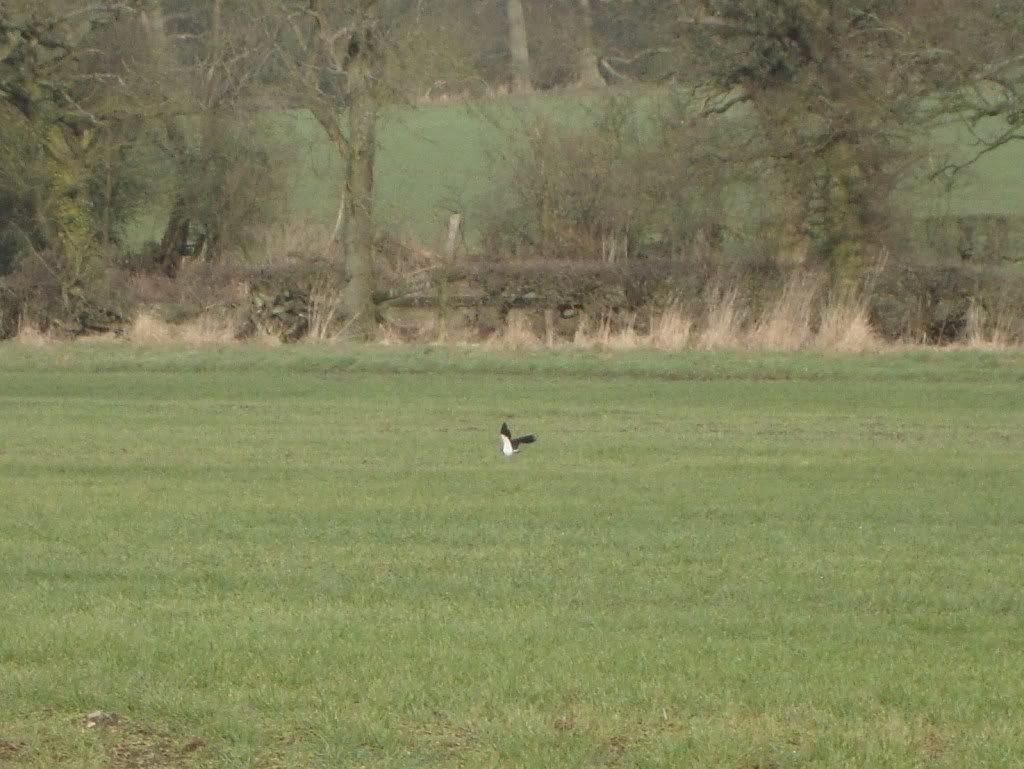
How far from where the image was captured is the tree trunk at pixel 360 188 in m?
28.2

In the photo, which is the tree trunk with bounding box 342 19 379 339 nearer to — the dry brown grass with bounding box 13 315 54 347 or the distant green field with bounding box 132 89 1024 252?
the distant green field with bounding box 132 89 1024 252

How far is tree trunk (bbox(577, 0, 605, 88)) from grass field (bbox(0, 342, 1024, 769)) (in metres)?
25.0

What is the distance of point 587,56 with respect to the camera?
41.4 metres

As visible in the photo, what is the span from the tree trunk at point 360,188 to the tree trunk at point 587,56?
1331cm

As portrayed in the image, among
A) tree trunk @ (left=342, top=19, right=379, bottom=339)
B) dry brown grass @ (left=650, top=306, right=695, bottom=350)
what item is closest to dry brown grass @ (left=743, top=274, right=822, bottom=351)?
dry brown grass @ (left=650, top=306, right=695, bottom=350)

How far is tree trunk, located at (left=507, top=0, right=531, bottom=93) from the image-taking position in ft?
156

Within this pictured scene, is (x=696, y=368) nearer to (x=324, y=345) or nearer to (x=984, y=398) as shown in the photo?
(x=984, y=398)

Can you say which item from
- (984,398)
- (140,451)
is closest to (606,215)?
(984,398)

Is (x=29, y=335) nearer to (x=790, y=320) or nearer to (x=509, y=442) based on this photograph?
Result: (x=790, y=320)

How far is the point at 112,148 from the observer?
32.9 meters

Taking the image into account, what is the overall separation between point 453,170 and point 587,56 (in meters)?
7.57

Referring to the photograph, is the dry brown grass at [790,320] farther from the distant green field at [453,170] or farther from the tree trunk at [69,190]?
the tree trunk at [69,190]

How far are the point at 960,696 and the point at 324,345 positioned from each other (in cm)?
2029

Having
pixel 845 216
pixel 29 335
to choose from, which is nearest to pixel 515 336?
pixel 845 216
